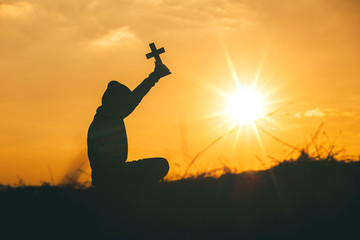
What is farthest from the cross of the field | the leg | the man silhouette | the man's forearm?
the field

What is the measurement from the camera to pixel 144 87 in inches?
265

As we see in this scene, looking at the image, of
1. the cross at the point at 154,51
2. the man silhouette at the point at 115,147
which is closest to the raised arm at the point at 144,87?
the man silhouette at the point at 115,147

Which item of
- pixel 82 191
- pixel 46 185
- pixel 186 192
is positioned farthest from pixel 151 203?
pixel 46 185

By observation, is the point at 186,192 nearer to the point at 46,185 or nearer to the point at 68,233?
the point at 68,233

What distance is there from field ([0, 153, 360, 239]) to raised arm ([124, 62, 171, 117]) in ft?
3.96

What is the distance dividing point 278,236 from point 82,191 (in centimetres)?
337

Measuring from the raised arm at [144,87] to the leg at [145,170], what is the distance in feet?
2.55

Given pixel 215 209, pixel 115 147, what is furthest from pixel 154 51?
pixel 215 209

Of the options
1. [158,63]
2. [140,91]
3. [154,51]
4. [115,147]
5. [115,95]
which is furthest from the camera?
[154,51]

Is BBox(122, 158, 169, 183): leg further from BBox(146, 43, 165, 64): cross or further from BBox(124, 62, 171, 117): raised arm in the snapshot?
BBox(146, 43, 165, 64): cross

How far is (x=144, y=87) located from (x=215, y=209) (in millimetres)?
2212

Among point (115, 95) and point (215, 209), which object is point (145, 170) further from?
point (215, 209)

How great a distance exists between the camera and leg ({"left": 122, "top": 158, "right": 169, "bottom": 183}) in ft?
21.1

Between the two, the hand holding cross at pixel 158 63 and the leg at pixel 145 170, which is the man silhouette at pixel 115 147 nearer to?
the leg at pixel 145 170
